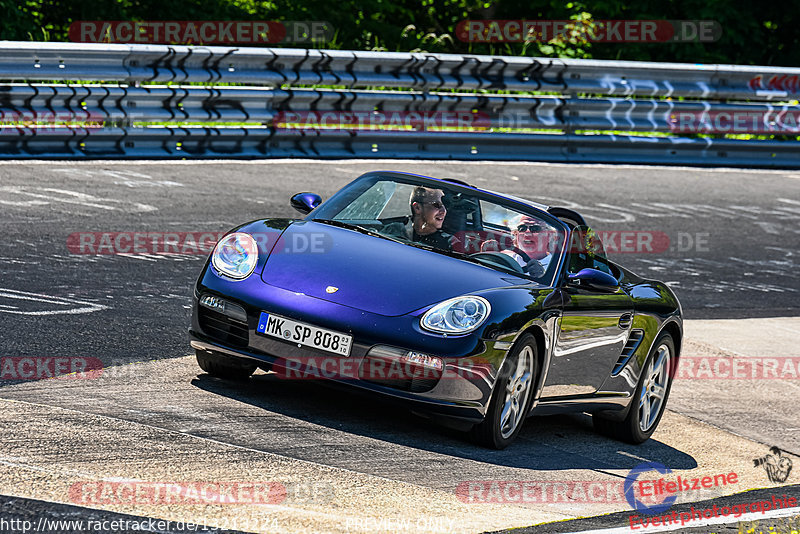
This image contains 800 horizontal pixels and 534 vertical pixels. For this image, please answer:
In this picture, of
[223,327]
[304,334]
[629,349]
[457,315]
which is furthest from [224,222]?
[457,315]

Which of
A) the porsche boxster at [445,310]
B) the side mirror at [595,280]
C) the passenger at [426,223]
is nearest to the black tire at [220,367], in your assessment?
the porsche boxster at [445,310]

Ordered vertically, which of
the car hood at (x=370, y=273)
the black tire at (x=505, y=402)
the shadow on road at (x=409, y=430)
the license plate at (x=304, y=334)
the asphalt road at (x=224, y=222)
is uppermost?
the car hood at (x=370, y=273)

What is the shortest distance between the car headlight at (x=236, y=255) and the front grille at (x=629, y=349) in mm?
2240

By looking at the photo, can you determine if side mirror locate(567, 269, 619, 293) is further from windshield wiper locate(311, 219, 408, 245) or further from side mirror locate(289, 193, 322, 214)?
side mirror locate(289, 193, 322, 214)

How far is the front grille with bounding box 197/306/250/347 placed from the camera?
6.34m

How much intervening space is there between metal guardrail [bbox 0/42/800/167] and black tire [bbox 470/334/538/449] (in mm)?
8045

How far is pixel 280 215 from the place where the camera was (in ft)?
40.4

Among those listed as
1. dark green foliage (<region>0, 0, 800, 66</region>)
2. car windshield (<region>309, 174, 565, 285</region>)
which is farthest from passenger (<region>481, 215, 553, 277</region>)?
dark green foliage (<region>0, 0, 800, 66</region>)

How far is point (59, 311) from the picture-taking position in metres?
7.79

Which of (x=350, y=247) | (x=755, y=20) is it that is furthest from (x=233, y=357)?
(x=755, y=20)

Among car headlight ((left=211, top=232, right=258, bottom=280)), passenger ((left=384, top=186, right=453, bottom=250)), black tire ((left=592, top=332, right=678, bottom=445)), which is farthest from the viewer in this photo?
black tire ((left=592, top=332, right=678, bottom=445))

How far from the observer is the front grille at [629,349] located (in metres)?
7.42

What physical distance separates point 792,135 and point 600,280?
13.7 m

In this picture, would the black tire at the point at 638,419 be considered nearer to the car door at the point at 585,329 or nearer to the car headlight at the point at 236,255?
the car door at the point at 585,329
